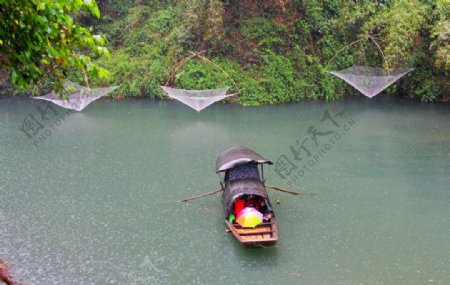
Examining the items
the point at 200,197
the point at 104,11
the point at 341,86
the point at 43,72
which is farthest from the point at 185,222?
the point at 104,11

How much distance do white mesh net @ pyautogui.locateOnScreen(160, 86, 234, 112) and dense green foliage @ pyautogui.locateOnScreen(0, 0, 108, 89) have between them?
10.4 metres

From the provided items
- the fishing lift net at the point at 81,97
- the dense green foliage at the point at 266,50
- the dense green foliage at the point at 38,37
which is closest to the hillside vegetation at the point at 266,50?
the dense green foliage at the point at 266,50

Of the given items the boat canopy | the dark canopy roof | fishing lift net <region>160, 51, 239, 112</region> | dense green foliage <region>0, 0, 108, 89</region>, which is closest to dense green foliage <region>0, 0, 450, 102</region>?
fishing lift net <region>160, 51, 239, 112</region>

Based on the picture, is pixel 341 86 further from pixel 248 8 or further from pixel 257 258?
pixel 257 258

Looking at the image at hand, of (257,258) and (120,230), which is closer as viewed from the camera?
(257,258)

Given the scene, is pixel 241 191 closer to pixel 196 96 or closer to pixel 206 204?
pixel 206 204

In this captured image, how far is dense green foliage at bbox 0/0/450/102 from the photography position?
15844 mm

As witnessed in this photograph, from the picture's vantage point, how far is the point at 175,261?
6.35 meters

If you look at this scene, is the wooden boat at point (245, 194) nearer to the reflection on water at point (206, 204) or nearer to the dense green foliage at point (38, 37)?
the reflection on water at point (206, 204)

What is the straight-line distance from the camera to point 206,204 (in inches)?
314

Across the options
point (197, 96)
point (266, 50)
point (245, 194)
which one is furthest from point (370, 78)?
point (245, 194)

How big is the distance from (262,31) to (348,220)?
10425 millimetres

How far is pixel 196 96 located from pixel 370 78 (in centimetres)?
483

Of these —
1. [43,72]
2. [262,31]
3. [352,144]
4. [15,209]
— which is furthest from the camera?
[262,31]
